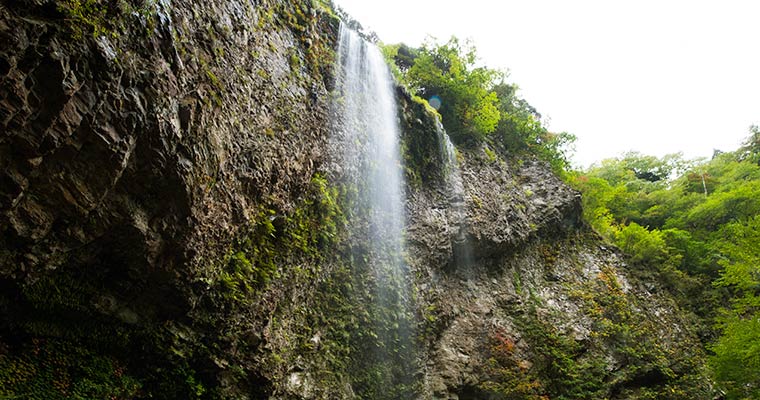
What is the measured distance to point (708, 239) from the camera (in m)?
15.7

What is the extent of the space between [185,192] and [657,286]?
51.8ft

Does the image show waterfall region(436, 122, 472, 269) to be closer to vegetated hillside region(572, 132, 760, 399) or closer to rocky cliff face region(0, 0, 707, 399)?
rocky cliff face region(0, 0, 707, 399)

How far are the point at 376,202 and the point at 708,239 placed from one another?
15.7 meters

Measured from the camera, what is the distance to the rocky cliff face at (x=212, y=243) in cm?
312

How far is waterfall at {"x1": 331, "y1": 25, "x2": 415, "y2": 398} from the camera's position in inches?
293

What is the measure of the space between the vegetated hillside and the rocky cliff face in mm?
1977

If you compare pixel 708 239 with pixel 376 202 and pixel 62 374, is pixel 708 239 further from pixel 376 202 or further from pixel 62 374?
pixel 62 374

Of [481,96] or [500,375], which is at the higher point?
[481,96]

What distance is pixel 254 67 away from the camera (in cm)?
554

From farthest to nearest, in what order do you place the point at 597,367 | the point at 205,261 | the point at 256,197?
the point at 597,367, the point at 256,197, the point at 205,261

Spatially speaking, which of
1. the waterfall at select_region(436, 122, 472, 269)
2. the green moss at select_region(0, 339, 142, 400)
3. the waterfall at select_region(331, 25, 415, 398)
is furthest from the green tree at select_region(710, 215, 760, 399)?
the green moss at select_region(0, 339, 142, 400)

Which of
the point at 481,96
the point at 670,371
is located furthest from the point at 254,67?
the point at 670,371

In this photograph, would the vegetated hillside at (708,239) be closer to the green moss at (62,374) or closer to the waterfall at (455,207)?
the waterfall at (455,207)

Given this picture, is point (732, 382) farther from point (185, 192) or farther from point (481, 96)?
point (185, 192)
